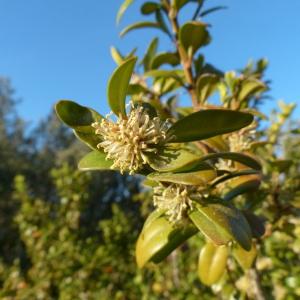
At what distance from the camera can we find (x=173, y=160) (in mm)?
692

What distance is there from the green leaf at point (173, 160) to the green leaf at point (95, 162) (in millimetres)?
77

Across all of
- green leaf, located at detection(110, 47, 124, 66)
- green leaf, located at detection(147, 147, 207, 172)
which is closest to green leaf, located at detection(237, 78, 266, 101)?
green leaf, located at detection(110, 47, 124, 66)

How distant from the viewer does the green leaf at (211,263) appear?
3.46 ft

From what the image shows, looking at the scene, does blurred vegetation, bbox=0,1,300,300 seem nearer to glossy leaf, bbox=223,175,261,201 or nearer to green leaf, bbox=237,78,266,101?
green leaf, bbox=237,78,266,101

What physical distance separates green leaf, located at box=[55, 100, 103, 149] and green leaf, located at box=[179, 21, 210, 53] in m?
0.53

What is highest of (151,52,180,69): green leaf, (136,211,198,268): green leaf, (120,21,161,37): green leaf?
(120,21,161,37): green leaf

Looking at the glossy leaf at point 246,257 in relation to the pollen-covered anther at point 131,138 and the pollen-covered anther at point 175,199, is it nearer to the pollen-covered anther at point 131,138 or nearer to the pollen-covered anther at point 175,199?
the pollen-covered anther at point 175,199

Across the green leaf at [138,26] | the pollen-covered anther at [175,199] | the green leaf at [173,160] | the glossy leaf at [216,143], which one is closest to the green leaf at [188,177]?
the green leaf at [173,160]

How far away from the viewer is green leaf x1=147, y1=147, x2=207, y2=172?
0.65m

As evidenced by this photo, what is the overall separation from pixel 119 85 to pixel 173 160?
0.48 feet

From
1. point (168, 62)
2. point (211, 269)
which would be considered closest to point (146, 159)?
point (211, 269)

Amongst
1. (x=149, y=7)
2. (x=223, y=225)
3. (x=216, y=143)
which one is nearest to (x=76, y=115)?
(x=223, y=225)

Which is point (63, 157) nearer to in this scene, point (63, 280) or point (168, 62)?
point (63, 280)

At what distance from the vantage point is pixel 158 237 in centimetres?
89
